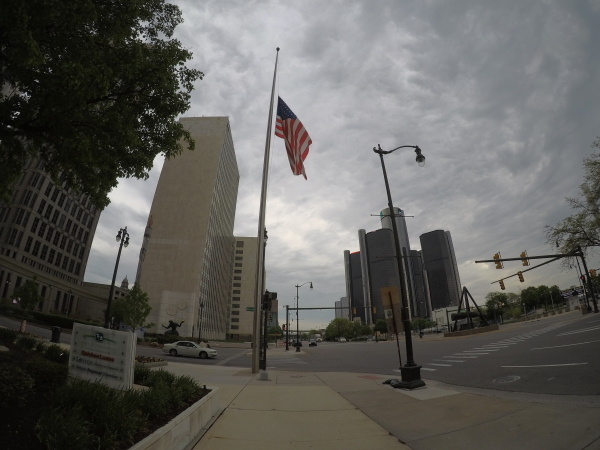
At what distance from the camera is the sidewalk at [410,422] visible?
15.4 ft

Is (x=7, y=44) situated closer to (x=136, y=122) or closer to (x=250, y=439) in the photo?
(x=136, y=122)

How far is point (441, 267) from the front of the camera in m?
131

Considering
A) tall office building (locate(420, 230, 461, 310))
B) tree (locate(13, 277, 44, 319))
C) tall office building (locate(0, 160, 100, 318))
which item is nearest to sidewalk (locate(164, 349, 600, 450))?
tree (locate(13, 277, 44, 319))

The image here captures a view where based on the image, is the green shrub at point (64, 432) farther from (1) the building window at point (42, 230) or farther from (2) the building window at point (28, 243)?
(1) the building window at point (42, 230)

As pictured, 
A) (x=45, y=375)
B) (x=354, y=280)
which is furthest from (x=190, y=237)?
(x=354, y=280)

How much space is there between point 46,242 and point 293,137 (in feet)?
291

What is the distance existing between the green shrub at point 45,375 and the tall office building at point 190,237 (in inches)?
2871

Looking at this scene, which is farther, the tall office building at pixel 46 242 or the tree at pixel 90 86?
the tall office building at pixel 46 242

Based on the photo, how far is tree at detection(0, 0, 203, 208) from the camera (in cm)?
577

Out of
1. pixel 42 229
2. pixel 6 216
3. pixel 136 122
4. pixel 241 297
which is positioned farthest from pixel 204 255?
pixel 136 122

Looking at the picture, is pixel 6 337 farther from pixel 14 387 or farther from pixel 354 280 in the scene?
pixel 354 280

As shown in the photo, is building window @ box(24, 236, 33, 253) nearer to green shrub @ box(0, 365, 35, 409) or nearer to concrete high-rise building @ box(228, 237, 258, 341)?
concrete high-rise building @ box(228, 237, 258, 341)

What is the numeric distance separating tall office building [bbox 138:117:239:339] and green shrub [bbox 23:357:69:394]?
7292 centimetres

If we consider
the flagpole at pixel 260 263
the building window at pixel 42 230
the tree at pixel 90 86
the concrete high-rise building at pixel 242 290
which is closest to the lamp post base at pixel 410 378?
the flagpole at pixel 260 263
